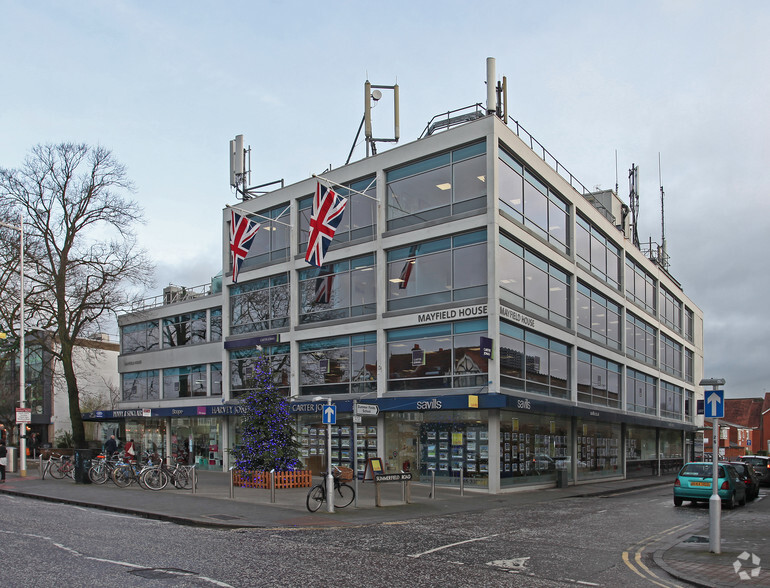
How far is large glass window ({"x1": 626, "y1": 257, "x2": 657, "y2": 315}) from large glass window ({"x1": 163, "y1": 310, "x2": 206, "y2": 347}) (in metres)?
25.0

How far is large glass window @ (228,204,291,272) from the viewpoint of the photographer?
Result: 3553 centimetres

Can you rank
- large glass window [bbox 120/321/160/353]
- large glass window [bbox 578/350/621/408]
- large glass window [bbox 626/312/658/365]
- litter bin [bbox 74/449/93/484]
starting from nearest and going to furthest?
litter bin [bbox 74/449/93/484] < large glass window [bbox 578/350/621/408] < large glass window [bbox 626/312/658/365] < large glass window [bbox 120/321/160/353]

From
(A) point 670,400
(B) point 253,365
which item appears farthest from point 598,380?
(B) point 253,365

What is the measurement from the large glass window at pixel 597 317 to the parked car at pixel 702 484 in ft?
43.2

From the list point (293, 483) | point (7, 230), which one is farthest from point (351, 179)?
point (7, 230)

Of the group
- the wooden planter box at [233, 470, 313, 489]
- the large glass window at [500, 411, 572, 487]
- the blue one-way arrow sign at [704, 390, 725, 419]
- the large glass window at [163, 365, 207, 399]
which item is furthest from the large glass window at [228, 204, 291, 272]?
the blue one-way arrow sign at [704, 390, 725, 419]

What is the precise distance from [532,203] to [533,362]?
6714mm

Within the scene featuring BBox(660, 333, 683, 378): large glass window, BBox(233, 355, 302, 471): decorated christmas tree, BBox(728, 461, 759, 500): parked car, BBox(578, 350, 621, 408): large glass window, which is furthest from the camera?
BBox(660, 333, 683, 378): large glass window

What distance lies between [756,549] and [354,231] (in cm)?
2176

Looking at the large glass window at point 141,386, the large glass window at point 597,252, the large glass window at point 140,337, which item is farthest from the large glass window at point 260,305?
the large glass window at point 597,252

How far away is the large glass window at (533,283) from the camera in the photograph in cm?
2809

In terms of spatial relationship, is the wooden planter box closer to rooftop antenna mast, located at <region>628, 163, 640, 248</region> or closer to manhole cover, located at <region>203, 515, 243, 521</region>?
manhole cover, located at <region>203, 515, 243, 521</region>

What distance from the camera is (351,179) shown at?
3238cm

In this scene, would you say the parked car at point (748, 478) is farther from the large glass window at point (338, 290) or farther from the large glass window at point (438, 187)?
the large glass window at point (338, 290)
